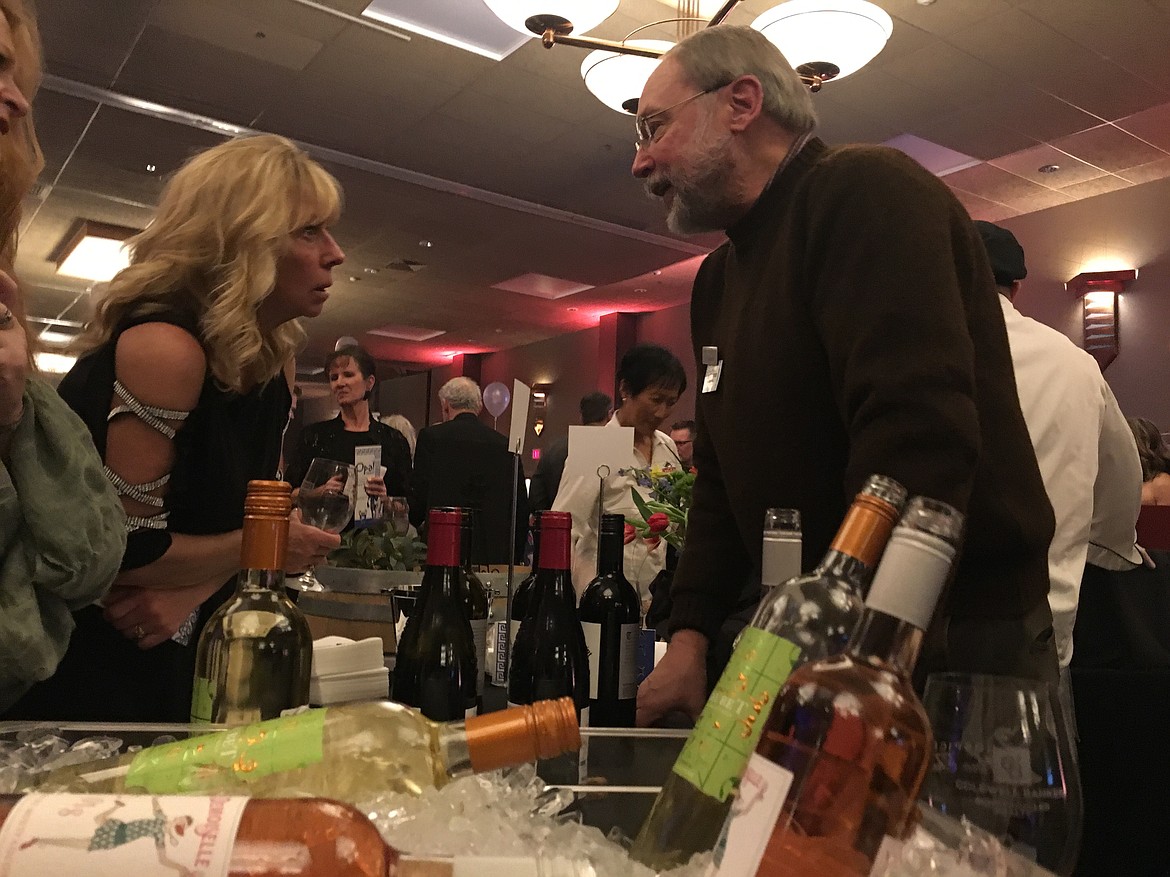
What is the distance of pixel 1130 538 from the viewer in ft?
6.66

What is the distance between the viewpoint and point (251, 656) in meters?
0.82

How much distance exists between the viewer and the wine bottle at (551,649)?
3.55 ft

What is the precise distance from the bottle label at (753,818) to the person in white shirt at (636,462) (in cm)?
202

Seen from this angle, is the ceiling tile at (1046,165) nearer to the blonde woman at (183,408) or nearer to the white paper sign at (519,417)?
the white paper sign at (519,417)

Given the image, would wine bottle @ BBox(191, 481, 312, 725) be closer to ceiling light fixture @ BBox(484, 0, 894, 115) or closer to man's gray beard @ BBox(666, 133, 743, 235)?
man's gray beard @ BBox(666, 133, 743, 235)

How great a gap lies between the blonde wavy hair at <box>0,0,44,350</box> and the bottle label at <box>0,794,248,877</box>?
799 millimetres

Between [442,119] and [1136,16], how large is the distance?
3601 mm

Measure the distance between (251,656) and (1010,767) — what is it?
0.62 metres

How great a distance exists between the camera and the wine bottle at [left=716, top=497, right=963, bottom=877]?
387 millimetres

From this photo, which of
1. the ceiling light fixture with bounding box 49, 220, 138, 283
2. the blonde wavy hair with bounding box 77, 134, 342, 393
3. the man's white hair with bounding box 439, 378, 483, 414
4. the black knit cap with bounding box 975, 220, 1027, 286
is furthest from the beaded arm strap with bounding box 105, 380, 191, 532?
the ceiling light fixture with bounding box 49, 220, 138, 283

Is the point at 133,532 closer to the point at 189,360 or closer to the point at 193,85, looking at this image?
the point at 189,360

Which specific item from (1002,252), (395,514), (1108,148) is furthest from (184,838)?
(1108,148)

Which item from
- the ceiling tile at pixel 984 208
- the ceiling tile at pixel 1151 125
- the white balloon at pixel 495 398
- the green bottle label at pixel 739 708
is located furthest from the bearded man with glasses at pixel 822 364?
the white balloon at pixel 495 398

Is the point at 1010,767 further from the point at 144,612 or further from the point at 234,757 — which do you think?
the point at 144,612
